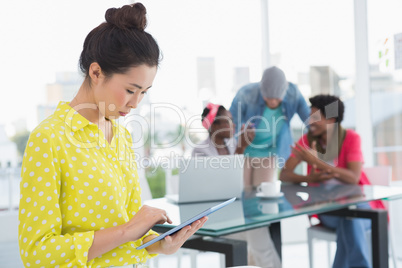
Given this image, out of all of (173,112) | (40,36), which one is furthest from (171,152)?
(40,36)

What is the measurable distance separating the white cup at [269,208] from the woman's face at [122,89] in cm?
106

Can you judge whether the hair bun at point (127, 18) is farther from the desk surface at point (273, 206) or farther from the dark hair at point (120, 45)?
the desk surface at point (273, 206)

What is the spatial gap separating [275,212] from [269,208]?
0.11 m

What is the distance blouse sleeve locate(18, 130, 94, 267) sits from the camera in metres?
1.07

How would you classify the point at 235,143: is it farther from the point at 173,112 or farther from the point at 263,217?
the point at 263,217

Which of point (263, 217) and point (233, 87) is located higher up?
point (233, 87)

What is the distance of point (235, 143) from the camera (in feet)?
11.4

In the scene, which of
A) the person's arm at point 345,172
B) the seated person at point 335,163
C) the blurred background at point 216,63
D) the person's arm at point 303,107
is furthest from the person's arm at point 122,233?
the blurred background at point 216,63

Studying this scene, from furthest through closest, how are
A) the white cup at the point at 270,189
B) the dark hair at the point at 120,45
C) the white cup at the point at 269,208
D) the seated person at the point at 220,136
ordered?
Result: the seated person at the point at 220,136, the white cup at the point at 270,189, the white cup at the point at 269,208, the dark hair at the point at 120,45

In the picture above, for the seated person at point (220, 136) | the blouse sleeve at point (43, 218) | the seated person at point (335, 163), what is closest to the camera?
the blouse sleeve at point (43, 218)

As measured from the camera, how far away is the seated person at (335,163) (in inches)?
114

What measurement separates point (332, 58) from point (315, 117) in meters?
1.31

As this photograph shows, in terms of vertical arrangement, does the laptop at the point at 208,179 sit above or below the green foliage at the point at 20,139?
below

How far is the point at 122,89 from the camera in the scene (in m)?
1.24
